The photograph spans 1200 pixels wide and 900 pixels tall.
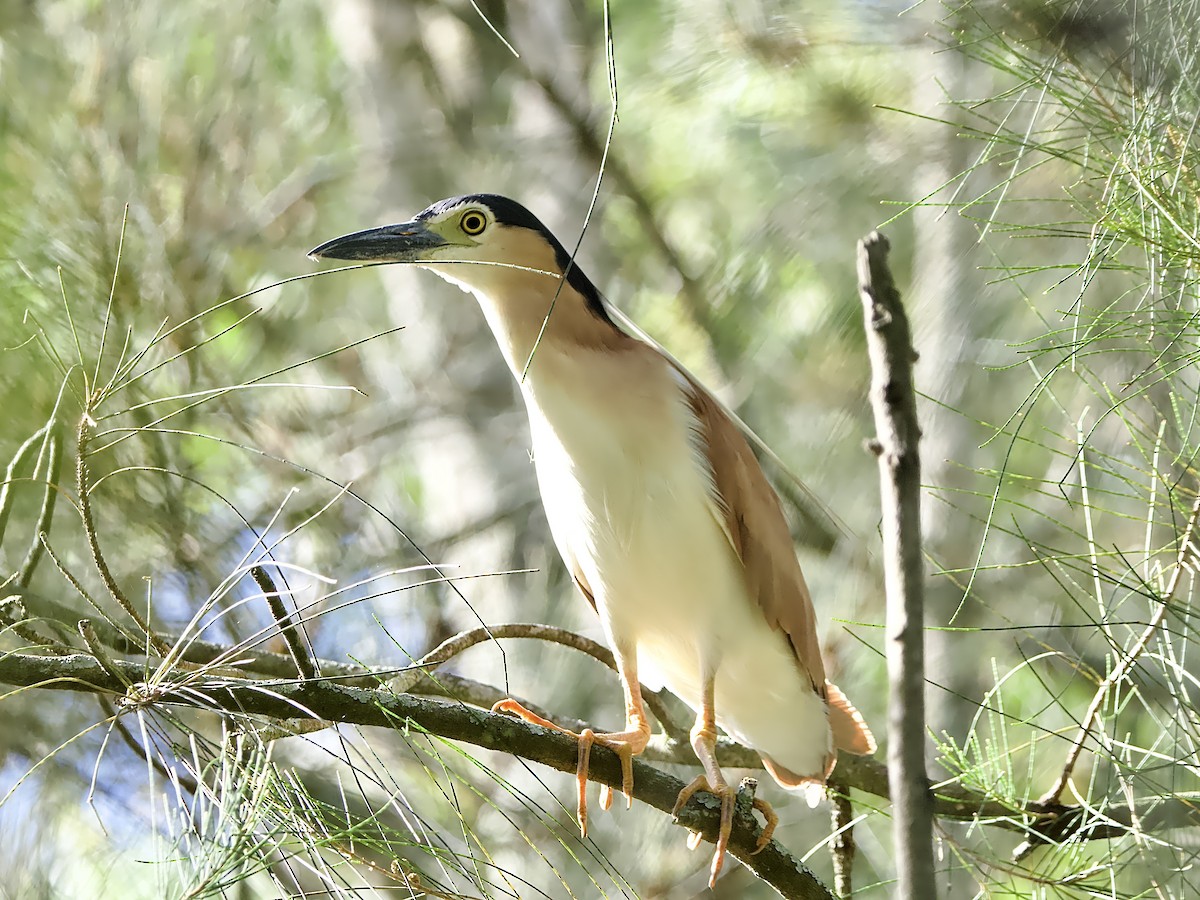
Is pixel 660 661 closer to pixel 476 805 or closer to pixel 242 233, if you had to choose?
pixel 476 805

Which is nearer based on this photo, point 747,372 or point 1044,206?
point 1044,206

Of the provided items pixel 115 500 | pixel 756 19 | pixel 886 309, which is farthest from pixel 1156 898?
pixel 756 19

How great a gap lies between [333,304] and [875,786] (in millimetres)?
2796

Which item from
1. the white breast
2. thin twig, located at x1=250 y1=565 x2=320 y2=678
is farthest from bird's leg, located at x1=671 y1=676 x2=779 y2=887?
thin twig, located at x1=250 y1=565 x2=320 y2=678

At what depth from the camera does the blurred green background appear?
2188 millimetres

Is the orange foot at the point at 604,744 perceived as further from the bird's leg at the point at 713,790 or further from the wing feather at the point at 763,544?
the wing feather at the point at 763,544

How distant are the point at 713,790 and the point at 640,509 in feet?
1.37

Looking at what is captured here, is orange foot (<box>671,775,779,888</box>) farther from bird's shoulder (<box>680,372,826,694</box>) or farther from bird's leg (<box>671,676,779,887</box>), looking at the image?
bird's shoulder (<box>680,372,826,694</box>)

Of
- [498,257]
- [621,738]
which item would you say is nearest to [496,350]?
[498,257]

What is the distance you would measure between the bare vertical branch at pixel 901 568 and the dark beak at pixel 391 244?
0.80m

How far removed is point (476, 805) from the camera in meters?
3.01

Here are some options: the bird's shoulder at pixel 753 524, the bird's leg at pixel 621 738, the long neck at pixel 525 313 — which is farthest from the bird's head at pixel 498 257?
the bird's leg at pixel 621 738

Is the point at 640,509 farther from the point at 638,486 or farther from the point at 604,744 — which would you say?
the point at 604,744

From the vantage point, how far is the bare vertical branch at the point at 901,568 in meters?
0.84
